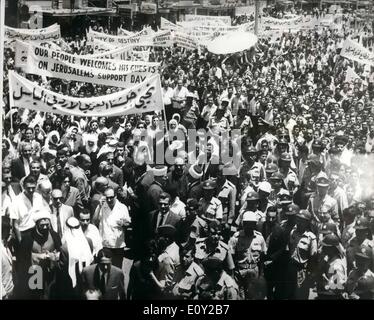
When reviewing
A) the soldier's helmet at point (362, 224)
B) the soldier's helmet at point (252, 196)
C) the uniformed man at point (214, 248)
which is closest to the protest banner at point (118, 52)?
the soldier's helmet at point (252, 196)

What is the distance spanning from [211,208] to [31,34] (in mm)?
2129

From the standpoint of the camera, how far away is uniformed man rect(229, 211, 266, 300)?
5262 mm

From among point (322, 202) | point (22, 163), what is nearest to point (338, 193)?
point (322, 202)

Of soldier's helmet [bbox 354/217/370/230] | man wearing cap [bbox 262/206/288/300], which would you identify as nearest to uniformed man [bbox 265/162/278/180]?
man wearing cap [bbox 262/206/288/300]

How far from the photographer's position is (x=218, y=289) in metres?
5.25

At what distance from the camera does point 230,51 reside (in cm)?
550

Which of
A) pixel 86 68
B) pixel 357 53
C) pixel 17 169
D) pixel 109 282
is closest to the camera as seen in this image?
pixel 109 282

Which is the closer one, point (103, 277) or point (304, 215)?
point (103, 277)

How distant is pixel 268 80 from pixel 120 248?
194cm

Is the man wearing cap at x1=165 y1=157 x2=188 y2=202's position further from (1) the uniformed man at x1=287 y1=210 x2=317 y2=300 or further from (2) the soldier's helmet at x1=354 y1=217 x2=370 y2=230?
(2) the soldier's helmet at x1=354 y1=217 x2=370 y2=230

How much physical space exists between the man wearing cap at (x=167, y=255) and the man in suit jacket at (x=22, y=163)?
1233 mm

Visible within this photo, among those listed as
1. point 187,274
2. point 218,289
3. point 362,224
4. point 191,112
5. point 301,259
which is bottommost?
point 218,289

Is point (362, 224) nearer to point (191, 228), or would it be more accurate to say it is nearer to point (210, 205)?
point (210, 205)
